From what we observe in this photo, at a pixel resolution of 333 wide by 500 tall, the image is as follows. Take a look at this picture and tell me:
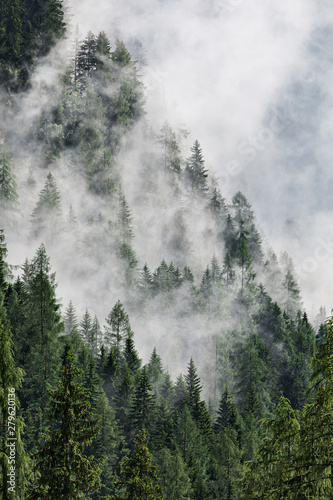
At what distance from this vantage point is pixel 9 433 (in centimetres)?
1391

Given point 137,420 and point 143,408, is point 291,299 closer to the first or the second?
point 137,420

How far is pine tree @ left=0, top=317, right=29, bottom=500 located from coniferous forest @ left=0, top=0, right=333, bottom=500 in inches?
1.7

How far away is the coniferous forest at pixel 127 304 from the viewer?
1642 centimetres

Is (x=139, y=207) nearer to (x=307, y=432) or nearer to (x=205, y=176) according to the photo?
(x=205, y=176)

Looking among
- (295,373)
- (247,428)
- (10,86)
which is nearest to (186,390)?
(247,428)

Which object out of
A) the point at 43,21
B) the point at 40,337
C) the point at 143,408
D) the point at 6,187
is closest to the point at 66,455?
the point at 40,337

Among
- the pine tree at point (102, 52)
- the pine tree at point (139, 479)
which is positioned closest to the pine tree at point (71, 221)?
the pine tree at point (102, 52)

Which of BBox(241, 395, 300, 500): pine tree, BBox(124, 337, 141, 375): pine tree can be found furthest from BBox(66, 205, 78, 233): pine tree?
BBox(241, 395, 300, 500): pine tree

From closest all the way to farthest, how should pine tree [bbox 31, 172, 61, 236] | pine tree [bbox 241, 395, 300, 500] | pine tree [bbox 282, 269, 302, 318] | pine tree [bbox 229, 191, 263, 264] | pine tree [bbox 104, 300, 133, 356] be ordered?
pine tree [bbox 241, 395, 300, 500]
pine tree [bbox 104, 300, 133, 356]
pine tree [bbox 31, 172, 61, 236]
pine tree [bbox 282, 269, 302, 318]
pine tree [bbox 229, 191, 263, 264]

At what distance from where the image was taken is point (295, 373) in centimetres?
8944

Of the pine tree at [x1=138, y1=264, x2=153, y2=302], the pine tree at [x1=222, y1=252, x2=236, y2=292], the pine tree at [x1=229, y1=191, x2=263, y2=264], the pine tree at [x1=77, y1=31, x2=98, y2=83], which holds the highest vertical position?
the pine tree at [x1=77, y1=31, x2=98, y2=83]

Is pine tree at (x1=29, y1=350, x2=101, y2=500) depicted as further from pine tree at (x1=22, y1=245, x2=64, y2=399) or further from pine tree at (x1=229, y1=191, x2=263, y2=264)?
pine tree at (x1=229, y1=191, x2=263, y2=264)

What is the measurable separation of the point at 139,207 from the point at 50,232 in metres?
35.9

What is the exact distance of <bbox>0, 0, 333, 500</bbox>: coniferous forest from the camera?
647 inches
